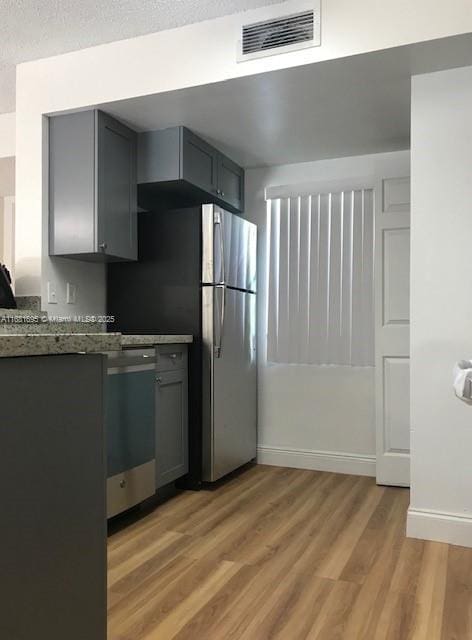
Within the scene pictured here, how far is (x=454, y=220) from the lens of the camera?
252 centimetres

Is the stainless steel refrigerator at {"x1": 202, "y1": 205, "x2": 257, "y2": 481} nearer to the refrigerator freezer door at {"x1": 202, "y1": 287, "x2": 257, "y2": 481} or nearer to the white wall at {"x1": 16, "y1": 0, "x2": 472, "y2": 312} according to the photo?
the refrigerator freezer door at {"x1": 202, "y1": 287, "x2": 257, "y2": 481}

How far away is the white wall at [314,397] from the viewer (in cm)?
374

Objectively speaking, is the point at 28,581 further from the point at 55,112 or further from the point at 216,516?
the point at 55,112

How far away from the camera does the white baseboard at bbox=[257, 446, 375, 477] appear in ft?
12.2

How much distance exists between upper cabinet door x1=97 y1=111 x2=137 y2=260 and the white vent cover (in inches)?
36.3

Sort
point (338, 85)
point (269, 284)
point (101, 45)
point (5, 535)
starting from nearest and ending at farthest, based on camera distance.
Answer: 1. point (5, 535)
2. point (338, 85)
3. point (101, 45)
4. point (269, 284)

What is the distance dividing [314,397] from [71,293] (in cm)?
182

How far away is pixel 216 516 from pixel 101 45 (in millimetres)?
2584

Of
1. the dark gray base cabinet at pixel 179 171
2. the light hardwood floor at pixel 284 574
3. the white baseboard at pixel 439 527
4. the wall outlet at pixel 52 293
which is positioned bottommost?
the light hardwood floor at pixel 284 574

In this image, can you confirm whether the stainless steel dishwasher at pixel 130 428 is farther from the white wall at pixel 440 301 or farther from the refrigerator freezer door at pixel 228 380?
the white wall at pixel 440 301

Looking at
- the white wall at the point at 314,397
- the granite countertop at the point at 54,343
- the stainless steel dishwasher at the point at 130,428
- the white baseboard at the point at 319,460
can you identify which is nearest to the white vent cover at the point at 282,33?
the white wall at the point at 314,397

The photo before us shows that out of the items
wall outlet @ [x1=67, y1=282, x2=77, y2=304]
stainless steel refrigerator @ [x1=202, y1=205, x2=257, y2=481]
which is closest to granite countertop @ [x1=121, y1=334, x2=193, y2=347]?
stainless steel refrigerator @ [x1=202, y1=205, x2=257, y2=481]

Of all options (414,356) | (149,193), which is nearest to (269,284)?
(149,193)

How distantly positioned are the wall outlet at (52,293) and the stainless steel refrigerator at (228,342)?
875 millimetres
